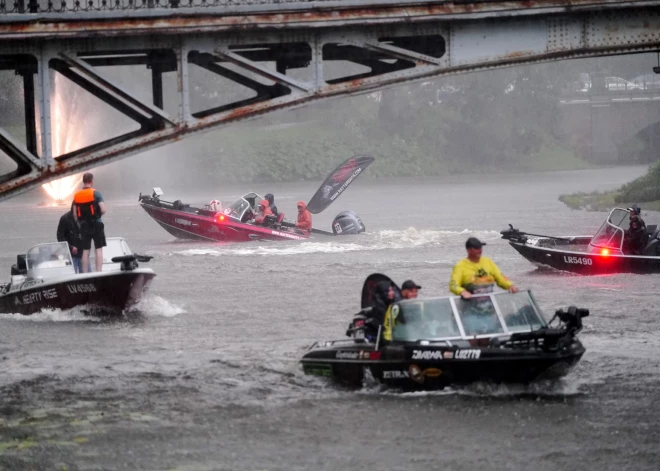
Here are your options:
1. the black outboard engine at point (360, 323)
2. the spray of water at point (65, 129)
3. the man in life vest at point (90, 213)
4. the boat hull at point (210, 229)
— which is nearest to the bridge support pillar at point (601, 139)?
the spray of water at point (65, 129)

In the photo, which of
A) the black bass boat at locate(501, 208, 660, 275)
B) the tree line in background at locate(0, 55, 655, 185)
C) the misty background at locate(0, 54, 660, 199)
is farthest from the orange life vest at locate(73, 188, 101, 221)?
the tree line in background at locate(0, 55, 655, 185)

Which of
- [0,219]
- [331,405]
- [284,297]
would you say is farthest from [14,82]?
[331,405]

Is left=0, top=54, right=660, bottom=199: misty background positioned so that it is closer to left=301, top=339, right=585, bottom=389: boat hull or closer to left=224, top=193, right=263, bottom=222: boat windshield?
left=224, top=193, right=263, bottom=222: boat windshield

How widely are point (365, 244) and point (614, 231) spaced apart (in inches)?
466

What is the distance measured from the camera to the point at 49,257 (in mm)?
24016

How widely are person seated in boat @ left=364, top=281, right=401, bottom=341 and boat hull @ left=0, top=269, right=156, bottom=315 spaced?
6.99 meters

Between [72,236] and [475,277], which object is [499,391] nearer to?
[475,277]

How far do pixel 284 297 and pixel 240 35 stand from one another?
414 inches

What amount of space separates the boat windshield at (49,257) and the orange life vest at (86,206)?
1866 millimetres

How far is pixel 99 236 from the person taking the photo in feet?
74.0

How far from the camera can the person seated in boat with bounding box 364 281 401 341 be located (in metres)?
17.0

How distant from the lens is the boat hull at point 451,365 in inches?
623

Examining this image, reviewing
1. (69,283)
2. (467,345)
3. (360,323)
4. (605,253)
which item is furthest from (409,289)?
(605,253)

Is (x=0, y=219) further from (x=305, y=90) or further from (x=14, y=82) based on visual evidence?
(x=305, y=90)
